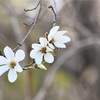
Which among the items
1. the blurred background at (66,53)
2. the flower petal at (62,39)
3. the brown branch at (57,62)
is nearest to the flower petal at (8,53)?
the flower petal at (62,39)

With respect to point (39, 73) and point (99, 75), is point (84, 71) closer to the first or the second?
point (99, 75)

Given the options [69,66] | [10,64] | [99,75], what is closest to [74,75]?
[69,66]

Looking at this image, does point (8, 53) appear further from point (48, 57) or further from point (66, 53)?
point (66, 53)

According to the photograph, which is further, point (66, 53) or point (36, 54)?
point (66, 53)

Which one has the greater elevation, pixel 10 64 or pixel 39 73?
pixel 39 73

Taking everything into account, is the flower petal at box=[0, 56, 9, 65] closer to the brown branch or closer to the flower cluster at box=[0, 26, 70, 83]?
the flower cluster at box=[0, 26, 70, 83]

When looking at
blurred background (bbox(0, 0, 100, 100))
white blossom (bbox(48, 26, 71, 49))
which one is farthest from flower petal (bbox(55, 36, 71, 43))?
blurred background (bbox(0, 0, 100, 100))

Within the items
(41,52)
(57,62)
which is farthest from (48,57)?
(57,62)
